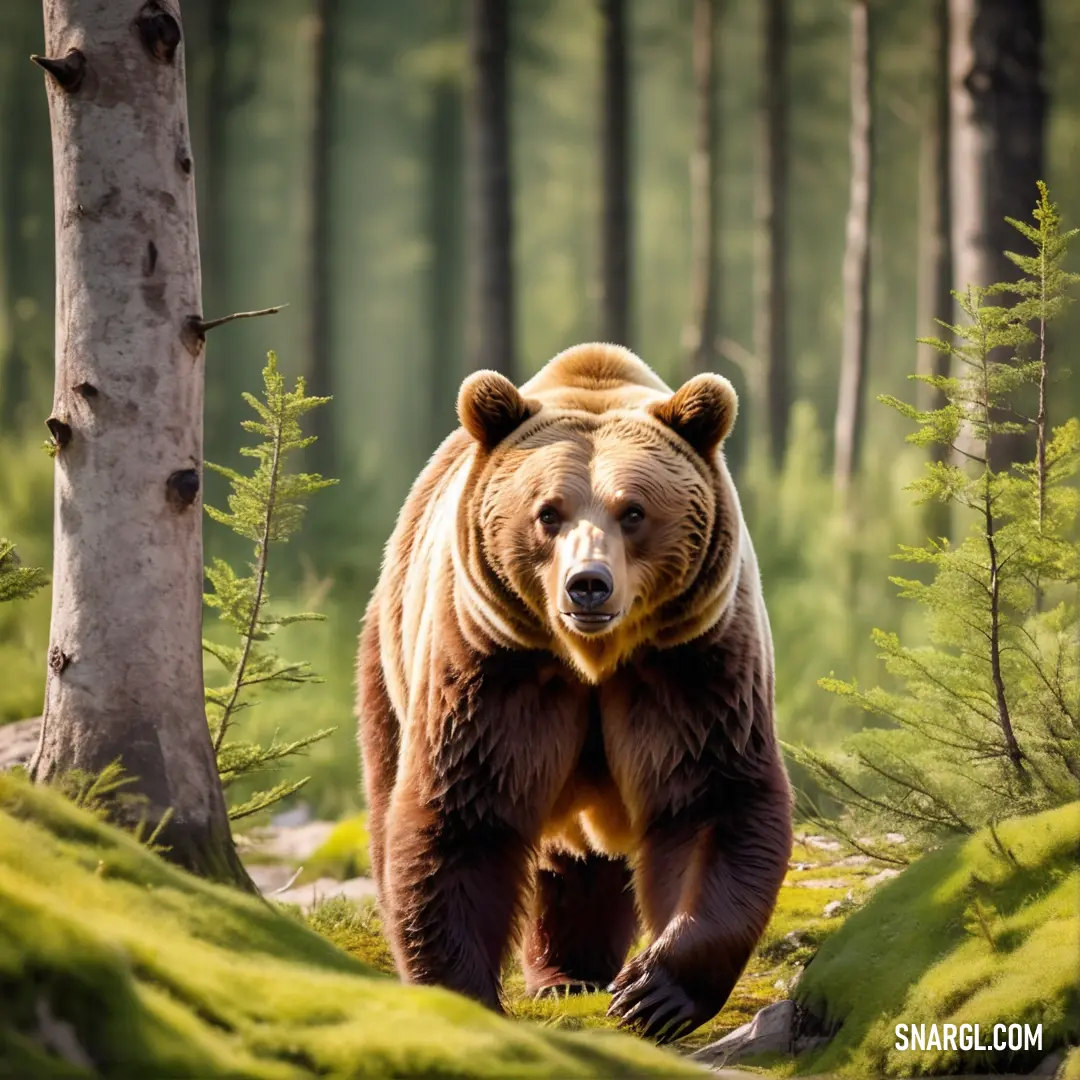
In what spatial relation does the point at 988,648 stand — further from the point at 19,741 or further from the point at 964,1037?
the point at 19,741

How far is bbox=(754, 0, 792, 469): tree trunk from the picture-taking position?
54.2 ft

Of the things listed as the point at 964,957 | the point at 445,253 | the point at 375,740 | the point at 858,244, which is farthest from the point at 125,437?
the point at 445,253

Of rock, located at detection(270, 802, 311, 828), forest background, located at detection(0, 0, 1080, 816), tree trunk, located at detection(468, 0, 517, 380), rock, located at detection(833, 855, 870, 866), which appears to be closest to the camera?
rock, located at detection(833, 855, 870, 866)

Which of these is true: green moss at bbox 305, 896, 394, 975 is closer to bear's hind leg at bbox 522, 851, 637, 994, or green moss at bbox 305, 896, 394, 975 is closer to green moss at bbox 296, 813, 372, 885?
bear's hind leg at bbox 522, 851, 637, 994

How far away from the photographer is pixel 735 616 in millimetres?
4730

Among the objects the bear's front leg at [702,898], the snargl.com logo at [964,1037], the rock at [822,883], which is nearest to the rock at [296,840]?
the rock at [822,883]

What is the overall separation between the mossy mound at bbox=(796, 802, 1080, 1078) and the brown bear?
1.08 ft

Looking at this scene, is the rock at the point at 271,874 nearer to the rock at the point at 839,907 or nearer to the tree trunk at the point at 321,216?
the rock at the point at 839,907

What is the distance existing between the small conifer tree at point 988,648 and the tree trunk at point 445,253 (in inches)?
765

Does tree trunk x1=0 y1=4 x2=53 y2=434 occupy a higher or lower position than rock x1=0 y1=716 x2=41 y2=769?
higher

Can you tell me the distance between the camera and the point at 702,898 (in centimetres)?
446

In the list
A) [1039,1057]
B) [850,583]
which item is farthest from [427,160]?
[1039,1057]

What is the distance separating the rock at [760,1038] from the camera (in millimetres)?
4422

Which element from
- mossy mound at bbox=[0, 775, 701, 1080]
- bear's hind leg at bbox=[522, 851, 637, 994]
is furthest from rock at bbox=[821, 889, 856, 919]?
mossy mound at bbox=[0, 775, 701, 1080]
